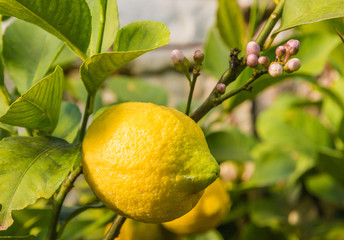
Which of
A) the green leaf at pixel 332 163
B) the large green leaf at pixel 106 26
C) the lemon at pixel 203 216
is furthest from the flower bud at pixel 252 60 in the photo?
the green leaf at pixel 332 163

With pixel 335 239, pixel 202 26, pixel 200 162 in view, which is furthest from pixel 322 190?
A: pixel 202 26

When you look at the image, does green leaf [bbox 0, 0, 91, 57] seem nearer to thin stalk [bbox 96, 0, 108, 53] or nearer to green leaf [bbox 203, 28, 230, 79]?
thin stalk [bbox 96, 0, 108, 53]

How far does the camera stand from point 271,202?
129 cm

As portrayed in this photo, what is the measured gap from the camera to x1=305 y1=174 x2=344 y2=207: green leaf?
1.22m

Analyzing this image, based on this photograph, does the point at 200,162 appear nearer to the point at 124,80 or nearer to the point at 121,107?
the point at 121,107

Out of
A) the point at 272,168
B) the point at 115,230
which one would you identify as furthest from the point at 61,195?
the point at 272,168

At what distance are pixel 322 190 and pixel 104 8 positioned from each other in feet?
3.32

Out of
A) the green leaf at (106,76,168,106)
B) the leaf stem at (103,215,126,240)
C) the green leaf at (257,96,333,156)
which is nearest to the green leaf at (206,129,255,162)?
the green leaf at (106,76,168,106)

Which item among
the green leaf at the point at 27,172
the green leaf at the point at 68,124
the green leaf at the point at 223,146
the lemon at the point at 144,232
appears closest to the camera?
the green leaf at the point at 27,172

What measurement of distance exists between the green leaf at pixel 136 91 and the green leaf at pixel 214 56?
129 mm

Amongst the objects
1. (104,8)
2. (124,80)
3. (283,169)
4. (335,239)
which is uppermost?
(104,8)

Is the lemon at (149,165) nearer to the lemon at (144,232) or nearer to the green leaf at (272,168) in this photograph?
the lemon at (144,232)

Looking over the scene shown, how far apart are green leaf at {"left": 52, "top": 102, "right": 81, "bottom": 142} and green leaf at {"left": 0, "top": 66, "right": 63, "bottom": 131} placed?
124 millimetres

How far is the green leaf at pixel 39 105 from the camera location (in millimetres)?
406
